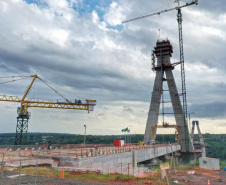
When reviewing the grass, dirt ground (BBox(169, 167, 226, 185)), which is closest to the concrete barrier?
dirt ground (BBox(169, 167, 226, 185))

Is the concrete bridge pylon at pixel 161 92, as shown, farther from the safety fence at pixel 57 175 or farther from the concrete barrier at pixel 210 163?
the safety fence at pixel 57 175

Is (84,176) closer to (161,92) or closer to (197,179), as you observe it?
(197,179)

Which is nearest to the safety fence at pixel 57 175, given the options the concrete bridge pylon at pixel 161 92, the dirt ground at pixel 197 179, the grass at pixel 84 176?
the grass at pixel 84 176

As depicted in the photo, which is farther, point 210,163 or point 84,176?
point 210,163

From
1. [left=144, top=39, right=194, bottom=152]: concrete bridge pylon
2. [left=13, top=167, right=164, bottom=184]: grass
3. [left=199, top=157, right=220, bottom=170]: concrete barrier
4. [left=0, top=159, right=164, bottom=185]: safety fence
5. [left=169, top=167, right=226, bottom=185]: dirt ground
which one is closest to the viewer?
[left=0, top=159, right=164, bottom=185]: safety fence

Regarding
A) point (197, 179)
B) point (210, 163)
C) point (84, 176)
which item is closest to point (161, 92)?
point (210, 163)

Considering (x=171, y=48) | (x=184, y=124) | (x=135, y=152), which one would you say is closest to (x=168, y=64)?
(x=171, y=48)

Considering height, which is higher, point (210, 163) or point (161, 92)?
point (161, 92)

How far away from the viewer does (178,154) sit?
253 feet

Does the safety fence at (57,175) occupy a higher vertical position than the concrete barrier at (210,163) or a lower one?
higher

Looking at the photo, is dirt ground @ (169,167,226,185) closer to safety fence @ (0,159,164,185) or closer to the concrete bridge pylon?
safety fence @ (0,159,164,185)

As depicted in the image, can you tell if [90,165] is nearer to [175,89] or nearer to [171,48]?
[175,89]

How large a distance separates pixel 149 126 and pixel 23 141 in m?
51.8

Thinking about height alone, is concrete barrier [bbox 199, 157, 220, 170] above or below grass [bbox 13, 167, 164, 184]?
below
